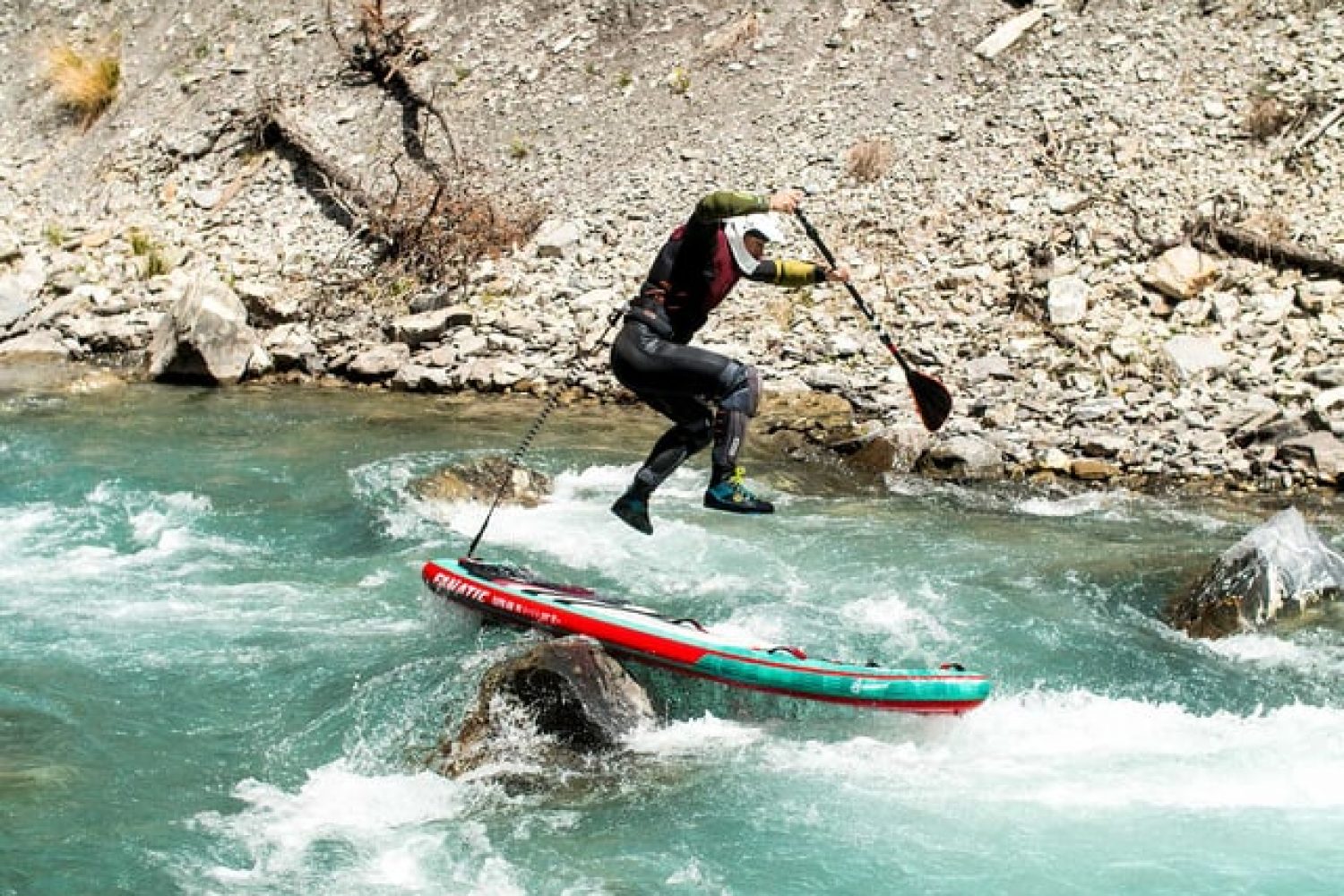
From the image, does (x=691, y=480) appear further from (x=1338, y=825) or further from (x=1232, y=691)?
(x=1338, y=825)

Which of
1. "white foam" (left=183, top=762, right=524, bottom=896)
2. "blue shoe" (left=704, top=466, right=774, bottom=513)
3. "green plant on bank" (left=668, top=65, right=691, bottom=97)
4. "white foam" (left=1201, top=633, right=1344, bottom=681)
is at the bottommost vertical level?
"white foam" (left=183, top=762, right=524, bottom=896)

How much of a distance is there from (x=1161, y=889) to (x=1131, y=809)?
79cm

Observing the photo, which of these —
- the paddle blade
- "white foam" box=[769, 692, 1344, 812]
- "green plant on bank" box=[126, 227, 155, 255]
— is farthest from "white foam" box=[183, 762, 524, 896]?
"green plant on bank" box=[126, 227, 155, 255]

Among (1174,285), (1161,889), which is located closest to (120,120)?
(1174,285)

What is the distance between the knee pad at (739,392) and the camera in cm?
827

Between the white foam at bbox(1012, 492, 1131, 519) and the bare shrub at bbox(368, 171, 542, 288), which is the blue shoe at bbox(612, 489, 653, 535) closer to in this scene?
the white foam at bbox(1012, 492, 1131, 519)

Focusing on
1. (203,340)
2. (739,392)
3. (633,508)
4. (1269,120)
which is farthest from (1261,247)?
(203,340)

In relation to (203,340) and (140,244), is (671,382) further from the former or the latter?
(140,244)

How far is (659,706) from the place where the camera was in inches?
314

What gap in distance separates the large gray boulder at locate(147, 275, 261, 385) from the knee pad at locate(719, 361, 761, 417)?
9900mm

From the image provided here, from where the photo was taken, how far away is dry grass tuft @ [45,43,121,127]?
24.8 m

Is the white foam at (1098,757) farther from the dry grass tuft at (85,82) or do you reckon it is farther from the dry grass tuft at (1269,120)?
the dry grass tuft at (85,82)

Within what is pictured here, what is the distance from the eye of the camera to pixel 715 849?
6555 millimetres

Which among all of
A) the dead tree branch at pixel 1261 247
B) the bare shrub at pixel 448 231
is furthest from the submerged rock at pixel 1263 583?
the bare shrub at pixel 448 231
